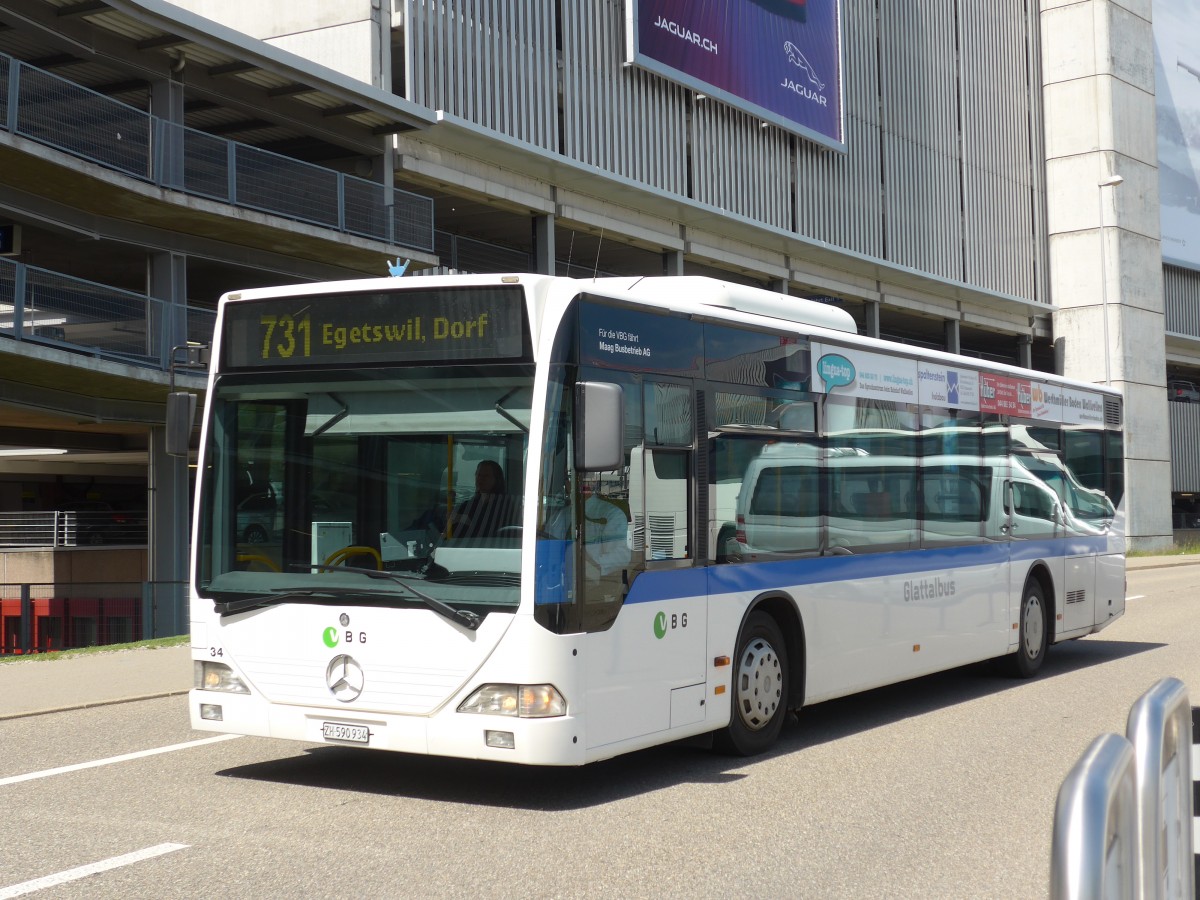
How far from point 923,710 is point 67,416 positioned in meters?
17.4

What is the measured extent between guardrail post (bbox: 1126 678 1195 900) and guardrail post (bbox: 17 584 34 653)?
25701 mm

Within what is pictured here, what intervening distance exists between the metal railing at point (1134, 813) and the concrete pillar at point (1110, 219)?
45718 mm

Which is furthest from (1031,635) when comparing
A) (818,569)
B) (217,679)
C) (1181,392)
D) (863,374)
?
(1181,392)

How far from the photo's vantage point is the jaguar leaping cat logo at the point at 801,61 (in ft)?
117

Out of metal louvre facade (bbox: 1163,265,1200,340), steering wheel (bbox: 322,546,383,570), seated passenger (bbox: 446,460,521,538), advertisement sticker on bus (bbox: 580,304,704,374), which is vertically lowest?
steering wheel (bbox: 322,546,383,570)

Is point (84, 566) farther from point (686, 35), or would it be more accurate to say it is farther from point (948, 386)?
point (948, 386)

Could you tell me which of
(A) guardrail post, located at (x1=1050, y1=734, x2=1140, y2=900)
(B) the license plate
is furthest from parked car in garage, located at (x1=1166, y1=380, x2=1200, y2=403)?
(A) guardrail post, located at (x1=1050, y1=734, x2=1140, y2=900)

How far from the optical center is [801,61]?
36.3 m

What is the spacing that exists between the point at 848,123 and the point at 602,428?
33.9 meters

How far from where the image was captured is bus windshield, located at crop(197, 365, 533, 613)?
7641mm

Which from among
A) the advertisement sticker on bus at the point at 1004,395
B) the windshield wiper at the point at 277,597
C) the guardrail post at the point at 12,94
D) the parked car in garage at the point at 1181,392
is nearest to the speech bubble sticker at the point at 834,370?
the advertisement sticker on bus at the point at 1004,395

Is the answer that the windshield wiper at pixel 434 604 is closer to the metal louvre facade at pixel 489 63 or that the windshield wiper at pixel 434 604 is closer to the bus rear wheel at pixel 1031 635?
the bus rear wheel at pixel 1031 635

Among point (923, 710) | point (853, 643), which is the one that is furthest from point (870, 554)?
point (923, 710)

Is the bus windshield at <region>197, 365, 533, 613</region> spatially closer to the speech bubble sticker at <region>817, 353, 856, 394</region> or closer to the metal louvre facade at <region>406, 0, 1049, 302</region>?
the speech bubble sticker at <region>817, 353, 856, 394</region>
